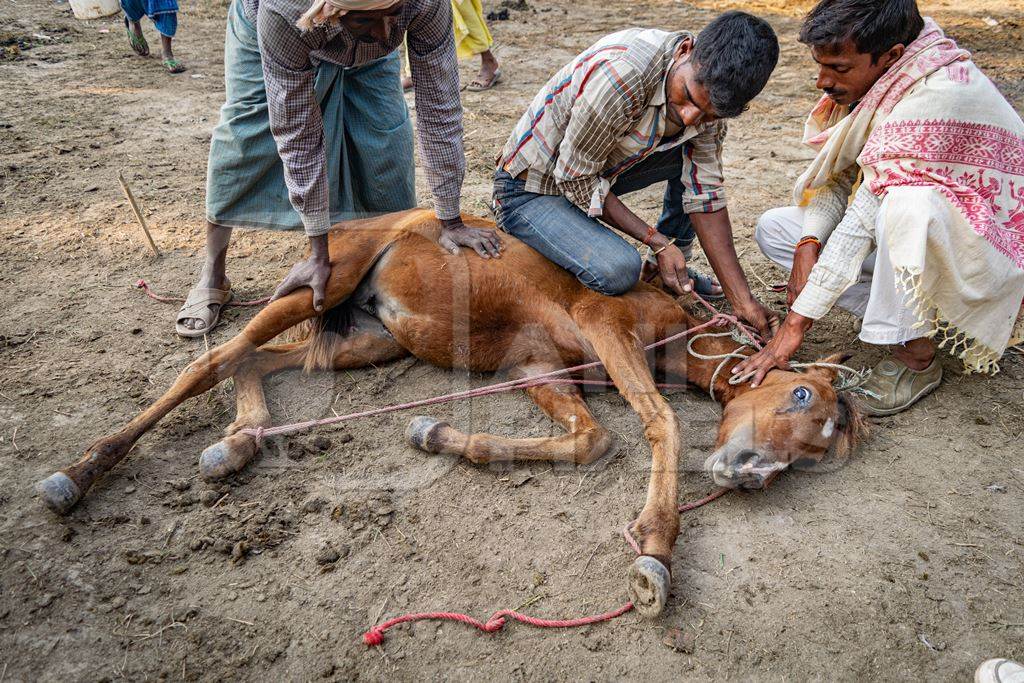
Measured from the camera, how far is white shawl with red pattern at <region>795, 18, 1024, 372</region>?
283 centimetres

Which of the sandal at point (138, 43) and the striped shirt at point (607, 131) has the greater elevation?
the striped shirt at point (607, 131)

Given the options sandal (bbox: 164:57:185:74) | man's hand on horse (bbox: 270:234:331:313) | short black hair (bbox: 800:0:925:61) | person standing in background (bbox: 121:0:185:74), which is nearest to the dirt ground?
man's hand on horse (bbox: 270:234:331:313)

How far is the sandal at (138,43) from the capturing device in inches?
314

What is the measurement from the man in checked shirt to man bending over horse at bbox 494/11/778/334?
0.32 m

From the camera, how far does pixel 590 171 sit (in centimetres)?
317

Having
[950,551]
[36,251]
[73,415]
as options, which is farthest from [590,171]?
[36,251]

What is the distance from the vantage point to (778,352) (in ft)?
10.1

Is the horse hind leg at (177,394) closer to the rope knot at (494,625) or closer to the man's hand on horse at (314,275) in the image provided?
the man's hand on horse at (314,275)

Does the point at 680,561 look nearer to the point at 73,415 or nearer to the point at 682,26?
the point at 73,415

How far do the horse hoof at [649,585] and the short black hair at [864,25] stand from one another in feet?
7.01

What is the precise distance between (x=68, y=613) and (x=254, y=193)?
2.09 meters

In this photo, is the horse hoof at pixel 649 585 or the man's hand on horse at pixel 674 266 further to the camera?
the man's hand on horse at pixel 674 266

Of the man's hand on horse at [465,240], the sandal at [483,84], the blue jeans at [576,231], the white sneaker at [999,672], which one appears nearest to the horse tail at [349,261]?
the man's hand on horse at [465,240]

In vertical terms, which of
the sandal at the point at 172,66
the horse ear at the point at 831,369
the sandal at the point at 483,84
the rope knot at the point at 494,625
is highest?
the horse ear at the point at 831,369
